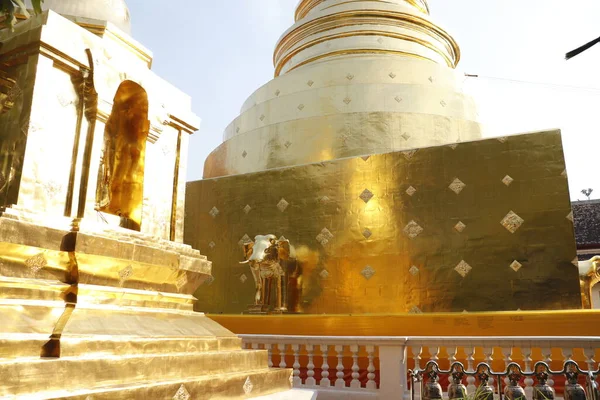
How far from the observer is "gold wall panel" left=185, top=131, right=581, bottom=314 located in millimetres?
6719

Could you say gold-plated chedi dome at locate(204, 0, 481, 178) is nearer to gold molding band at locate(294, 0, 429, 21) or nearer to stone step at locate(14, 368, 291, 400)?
gold molding band at locate(294, 0, 429, 21)

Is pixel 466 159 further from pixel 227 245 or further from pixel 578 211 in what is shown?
pixel 578 211

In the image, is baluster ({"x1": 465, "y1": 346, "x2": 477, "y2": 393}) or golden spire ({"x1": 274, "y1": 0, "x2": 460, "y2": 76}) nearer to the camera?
baluster ({"x1": 465, "y1": 346, "x2": 477, "y2": 393})

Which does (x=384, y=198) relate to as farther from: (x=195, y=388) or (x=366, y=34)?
(x=366, y=34)

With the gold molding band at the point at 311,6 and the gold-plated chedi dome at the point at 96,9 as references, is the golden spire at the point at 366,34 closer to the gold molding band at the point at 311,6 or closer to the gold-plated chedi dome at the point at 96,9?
the gold molding band at the point at 311,6

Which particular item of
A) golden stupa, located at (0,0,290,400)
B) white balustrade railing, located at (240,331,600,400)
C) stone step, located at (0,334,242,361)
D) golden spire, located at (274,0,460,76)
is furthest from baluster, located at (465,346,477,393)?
golden spire, located at (274,0,460,76)

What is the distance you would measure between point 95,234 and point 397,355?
3017 mm

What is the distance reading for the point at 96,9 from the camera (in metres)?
4.37

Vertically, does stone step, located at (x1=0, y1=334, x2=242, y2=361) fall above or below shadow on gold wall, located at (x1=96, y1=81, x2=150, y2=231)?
below

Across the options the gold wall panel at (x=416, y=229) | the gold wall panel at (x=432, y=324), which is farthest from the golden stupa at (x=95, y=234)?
the gold wall panel at (x=416, y=229)

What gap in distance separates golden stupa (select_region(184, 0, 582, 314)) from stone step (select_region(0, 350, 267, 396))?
4.35 metres

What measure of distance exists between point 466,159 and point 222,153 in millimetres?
5414

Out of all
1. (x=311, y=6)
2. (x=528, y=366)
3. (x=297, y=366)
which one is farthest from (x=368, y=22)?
(x=528, y=366)

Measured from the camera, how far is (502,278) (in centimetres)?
678
